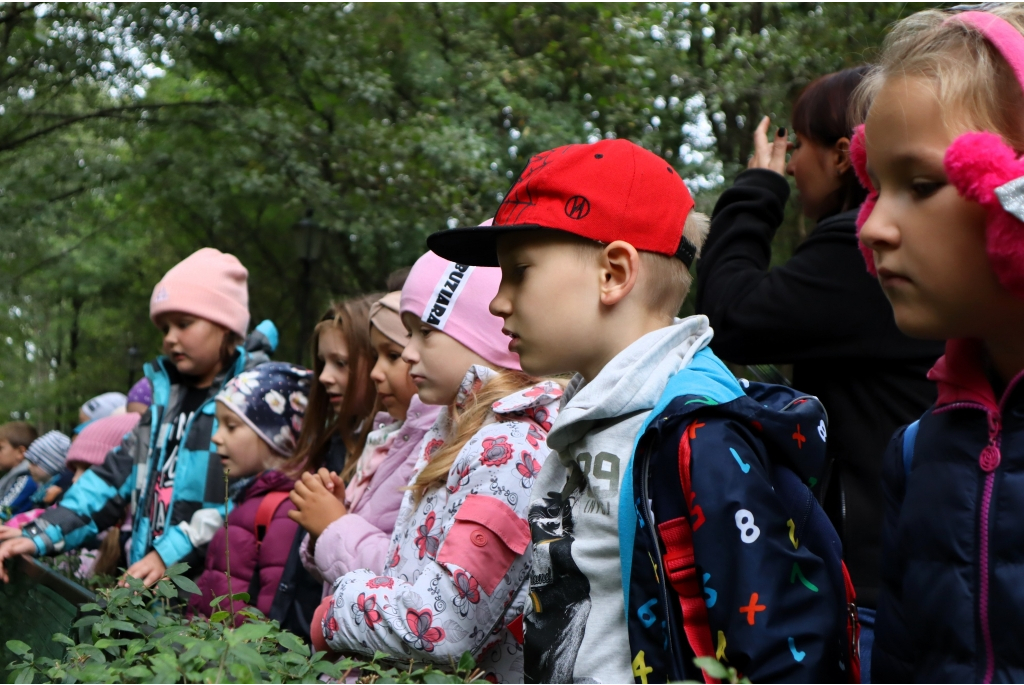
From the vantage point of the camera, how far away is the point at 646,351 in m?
2.19

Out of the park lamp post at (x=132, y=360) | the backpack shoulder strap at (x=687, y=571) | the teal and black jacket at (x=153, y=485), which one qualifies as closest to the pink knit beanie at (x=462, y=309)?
the backpack shoulder strap at (x=687, y=571)

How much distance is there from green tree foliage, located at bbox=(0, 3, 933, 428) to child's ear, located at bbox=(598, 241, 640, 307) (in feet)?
29.3

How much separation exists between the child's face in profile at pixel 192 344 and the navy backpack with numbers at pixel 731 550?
4213 millimetres

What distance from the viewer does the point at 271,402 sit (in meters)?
5.34

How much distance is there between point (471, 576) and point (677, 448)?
839mm

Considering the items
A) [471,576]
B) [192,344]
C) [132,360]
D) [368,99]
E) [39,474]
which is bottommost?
[132,360]

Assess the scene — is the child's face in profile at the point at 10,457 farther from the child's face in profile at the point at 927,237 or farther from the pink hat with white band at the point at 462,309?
the child's face in profile at the point at 927,237

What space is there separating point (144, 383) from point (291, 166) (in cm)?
506

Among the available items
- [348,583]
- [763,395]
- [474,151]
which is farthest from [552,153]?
[474,151]

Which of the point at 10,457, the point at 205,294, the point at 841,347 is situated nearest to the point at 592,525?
the point at 841,347

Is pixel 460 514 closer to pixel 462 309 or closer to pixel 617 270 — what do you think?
pixel 617 270

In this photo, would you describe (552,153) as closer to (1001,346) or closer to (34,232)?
(1001,346)

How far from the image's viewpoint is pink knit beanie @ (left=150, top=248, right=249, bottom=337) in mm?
5742

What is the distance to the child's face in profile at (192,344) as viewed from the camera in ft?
18.7
